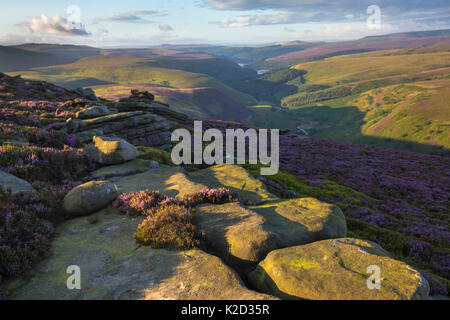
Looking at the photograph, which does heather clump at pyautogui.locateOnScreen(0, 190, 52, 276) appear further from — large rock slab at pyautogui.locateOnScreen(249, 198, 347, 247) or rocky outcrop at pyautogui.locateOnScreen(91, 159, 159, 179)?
large rock slab at pyautogui.locateOnScreen(249, 198, 347, 247)

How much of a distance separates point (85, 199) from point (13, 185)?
10.6 feet

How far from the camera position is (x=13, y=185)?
10.1 m

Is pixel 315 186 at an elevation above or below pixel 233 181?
below

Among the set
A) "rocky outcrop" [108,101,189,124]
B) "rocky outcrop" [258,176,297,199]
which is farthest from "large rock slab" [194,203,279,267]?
"rocky outcrop" [108,101,189,124]

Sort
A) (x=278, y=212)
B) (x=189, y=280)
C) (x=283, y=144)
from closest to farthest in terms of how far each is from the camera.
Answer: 1. (x=189, y=280)
2. (x=278, y=212)
3. (x=283, y=144)

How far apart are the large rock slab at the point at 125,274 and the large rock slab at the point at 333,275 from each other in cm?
84

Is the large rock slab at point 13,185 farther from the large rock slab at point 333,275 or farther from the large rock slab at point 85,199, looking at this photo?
the large rock slab at point 333,275

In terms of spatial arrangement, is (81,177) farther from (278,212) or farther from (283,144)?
(283,144)

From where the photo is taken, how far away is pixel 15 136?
1730 cm

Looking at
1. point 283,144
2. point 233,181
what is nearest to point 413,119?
→ point 283,144

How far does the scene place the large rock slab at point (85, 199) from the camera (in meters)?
9.70

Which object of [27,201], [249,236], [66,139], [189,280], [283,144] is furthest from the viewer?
[283,144]
